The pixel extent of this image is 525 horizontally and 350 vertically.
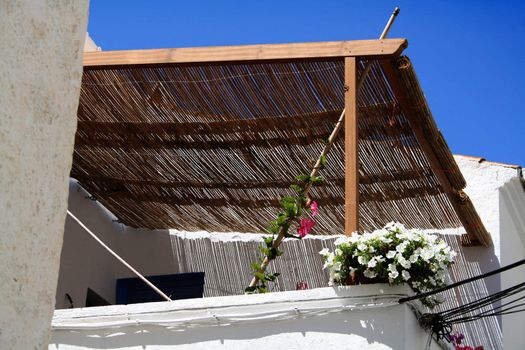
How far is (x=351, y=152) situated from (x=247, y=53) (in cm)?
89

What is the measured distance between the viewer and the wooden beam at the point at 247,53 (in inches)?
212

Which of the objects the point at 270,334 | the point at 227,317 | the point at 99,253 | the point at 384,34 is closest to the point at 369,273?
the point at 270,334

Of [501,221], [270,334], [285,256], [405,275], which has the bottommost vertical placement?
[270,334]

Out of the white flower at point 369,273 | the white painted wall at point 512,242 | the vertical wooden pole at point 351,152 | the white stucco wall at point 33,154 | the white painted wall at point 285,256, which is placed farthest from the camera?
the white painted wall at point 512,242

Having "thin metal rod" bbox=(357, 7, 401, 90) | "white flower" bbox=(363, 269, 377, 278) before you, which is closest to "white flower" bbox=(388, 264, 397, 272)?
"white flower" bbox=(363, 269, 377, 278)

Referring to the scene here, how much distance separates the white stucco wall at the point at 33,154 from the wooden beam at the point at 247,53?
3162 millimetres

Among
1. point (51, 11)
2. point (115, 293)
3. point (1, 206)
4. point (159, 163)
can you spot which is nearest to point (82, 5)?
point (51, 11)

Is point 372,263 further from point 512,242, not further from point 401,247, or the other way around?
point 512,242

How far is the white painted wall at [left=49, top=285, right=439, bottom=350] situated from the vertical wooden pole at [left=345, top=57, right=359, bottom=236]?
15.8 inches

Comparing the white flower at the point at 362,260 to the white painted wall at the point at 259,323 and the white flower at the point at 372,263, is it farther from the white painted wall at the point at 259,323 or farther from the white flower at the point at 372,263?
the white painted wall at the point at 259,323

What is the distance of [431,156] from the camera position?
20.8ft

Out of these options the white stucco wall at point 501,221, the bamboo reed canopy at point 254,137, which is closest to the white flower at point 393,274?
the bamboo reed canopy at point 254,137

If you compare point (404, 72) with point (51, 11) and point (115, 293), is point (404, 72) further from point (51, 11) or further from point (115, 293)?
point (115, 293)

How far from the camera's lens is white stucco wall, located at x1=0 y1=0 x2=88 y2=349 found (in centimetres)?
211
